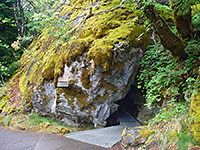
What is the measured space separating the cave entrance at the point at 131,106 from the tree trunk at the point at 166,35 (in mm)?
3061

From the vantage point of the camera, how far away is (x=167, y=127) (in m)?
3.69

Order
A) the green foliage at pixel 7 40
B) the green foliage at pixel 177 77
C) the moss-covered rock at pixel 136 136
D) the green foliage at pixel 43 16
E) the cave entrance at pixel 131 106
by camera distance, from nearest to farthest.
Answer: the moss-covered rock at pixel 136 136 < the green foliage at pixel 177 77 < the green foliage at pixel 43 16 < the cave entrance at pixel 131 106 < the green foliage at pixel 7 40

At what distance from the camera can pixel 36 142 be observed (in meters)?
4.96

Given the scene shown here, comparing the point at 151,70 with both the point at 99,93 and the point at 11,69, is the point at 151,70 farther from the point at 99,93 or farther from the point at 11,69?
the point at 11,69

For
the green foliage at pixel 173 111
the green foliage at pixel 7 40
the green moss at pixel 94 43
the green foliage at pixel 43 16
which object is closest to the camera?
the green foliage at pixel 173 111

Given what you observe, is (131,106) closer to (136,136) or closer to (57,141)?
(136,136)

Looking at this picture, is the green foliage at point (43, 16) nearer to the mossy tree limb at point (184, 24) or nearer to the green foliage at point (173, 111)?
the mossy tree limb at point (184, 24)

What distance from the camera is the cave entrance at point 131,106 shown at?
6915 mm

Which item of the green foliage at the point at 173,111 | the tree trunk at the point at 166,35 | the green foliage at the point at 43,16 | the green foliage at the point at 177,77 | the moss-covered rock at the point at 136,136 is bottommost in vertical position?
the moss-covered rock at the point at 136,136

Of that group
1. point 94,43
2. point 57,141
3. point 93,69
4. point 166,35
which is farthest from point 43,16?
point 57,141

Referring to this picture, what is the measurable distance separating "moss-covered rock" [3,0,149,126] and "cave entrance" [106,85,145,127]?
1.01 metres

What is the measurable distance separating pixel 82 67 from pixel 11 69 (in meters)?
8.68

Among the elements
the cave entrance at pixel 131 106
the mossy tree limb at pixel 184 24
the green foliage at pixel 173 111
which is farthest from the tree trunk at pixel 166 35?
the cave entrance at pixel 131 106

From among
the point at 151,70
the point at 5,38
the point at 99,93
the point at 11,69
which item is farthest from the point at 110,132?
the point at 5,38
